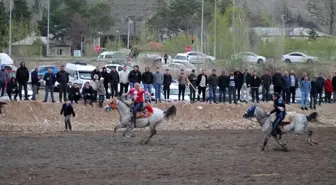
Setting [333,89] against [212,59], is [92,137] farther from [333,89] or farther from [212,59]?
[212,59]

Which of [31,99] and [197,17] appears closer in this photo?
[31,99]

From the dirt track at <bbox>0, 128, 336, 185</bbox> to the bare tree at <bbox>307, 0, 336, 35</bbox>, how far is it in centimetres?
6856

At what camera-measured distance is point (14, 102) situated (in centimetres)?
3731

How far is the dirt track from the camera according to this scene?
782 inches

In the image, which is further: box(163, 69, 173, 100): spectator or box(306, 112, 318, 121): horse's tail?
box(163, 69, 173, 100): spectator

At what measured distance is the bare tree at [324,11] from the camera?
324ft

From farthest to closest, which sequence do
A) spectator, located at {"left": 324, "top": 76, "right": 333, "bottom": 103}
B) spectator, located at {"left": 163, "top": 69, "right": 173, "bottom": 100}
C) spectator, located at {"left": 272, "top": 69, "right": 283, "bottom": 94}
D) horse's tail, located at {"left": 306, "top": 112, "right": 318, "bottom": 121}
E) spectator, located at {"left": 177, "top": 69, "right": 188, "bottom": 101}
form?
spectator, located at {"left": 324, "top": 76, "right": 333, "bottom": 103} < spectator, located at {"left": 272, "top": 69, "right": 283, "bottom": 94} < spectator, located at {"left": 177, "top": 69, "right": 188, "bottom": 101} < spectator, located at {"left": 163, "top": 69, "right": 173, "bottom": 100} < horse's tail, located at {"left": 306, "top": 112, "right": 318, "bottom": 121}

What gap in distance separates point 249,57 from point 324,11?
35.2m

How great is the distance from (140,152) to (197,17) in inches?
2973

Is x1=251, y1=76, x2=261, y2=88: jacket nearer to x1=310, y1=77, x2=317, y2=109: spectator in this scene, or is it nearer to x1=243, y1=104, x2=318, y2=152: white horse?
x1=310, y1=77, x2=317, y2=109: spectator

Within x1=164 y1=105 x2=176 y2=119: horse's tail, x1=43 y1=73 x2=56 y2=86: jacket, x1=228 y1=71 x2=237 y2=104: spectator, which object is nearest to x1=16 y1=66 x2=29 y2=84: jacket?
x1=43 y1=73 x2=56 y2=86: jacket

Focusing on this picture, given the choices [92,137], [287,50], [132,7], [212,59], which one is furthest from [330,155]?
[132,7]

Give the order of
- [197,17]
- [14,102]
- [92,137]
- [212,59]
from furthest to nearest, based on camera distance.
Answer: [197,17] → [212,59] → [14,102] → [92,137]

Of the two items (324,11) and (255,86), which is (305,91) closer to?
(255,86)
